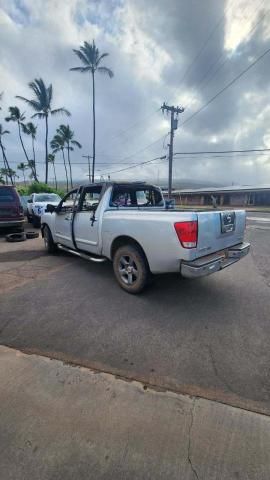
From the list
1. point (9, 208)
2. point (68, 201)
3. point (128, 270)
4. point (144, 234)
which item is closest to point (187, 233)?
point (144, 234)

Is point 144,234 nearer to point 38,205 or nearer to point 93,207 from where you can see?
point 93,207

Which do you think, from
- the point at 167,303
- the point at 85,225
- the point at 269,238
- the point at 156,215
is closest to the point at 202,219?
the point at 156,215

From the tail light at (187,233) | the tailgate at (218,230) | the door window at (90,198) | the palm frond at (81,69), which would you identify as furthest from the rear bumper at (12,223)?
the palm frond at (81,69)

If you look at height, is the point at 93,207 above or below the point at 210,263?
above

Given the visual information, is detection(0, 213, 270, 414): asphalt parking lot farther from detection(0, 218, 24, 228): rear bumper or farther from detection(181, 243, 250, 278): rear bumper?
detection(0, 218, 24, 228): rear bumper

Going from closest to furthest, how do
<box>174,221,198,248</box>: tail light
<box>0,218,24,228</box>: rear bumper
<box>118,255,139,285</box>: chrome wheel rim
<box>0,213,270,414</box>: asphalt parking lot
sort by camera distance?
<box>0,213,270,414</box>: asphalt parking lot → <box>174,221,198,248</box>: tail light → <box>118,255,139,285</box>: chrome wheel rim → <box>0,218,24,228</box>: rear bumper

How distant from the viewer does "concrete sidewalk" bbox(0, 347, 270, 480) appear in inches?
57.5

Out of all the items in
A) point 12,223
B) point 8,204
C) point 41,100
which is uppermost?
point 41,100

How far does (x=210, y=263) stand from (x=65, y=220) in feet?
12.1

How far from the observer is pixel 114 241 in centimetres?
416

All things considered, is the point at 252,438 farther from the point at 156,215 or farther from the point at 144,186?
the point at 144,186

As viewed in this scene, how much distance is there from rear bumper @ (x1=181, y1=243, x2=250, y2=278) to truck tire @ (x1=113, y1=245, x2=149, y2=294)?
774mm

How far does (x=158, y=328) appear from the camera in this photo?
3041mm

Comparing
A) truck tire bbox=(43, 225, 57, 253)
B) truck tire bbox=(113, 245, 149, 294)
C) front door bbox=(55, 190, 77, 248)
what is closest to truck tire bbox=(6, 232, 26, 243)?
truck tire bbox=(43, 225, 57, 253)
